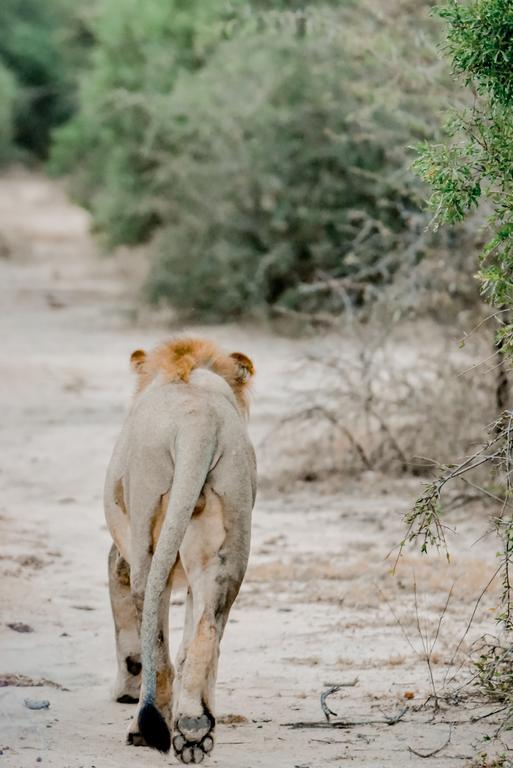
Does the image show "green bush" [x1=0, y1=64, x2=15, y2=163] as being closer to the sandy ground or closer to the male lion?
the sandy ground

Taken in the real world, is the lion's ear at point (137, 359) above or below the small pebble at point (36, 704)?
above

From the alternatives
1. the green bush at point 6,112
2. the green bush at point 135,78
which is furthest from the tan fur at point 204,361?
the green bush at point 6,112

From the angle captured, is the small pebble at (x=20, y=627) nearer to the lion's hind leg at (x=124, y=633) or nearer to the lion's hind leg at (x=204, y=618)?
the lion's hind leg at (x=124, y=633)

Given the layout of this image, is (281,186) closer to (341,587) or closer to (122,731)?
(341,587)

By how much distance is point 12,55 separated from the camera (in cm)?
5159

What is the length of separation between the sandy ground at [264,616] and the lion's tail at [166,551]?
0.14 meters

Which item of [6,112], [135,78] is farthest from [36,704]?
[6,112]

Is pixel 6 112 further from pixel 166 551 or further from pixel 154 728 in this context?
pixel 154 728

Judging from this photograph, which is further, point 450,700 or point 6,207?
point 6,207

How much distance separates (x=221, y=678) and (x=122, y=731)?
3.39ft

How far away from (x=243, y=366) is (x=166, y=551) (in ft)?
3.72

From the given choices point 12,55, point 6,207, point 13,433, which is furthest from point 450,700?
point 12,55

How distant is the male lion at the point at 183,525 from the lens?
5168mm

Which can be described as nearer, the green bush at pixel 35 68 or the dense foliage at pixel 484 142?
the dense foliage at pixel 484 142
